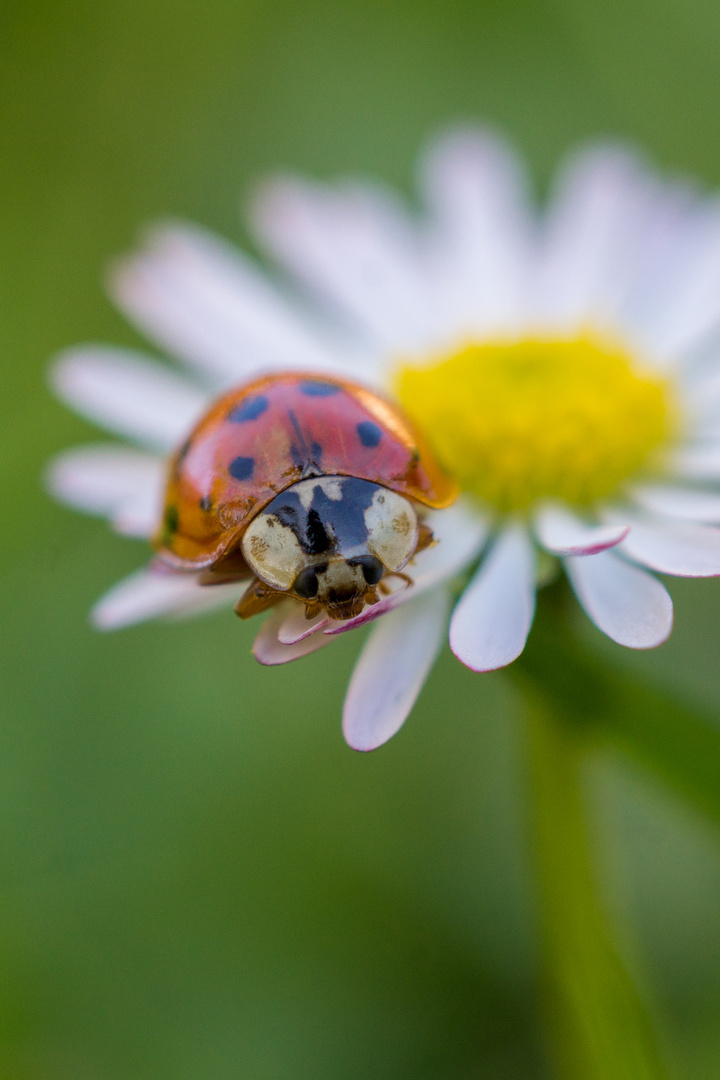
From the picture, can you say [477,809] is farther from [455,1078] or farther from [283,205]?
[283,205]

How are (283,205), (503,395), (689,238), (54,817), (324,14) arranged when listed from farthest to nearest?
(324,14) → (283,205) → (689,238) → (54,817) → (503,395)

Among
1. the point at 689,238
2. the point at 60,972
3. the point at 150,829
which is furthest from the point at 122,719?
the point at 689,238

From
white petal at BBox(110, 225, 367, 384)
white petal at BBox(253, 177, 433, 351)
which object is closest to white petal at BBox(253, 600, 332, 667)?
white petal at BBox(110, 225, 367, 384)

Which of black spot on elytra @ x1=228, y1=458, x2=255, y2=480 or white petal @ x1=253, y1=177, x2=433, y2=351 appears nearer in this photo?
black spot on elytra @ x1=228, y1=458, x2=255, y2=480

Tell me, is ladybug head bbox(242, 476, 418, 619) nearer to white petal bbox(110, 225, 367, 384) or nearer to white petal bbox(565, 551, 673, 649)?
white petal bbox(565, 551, 673, 649)

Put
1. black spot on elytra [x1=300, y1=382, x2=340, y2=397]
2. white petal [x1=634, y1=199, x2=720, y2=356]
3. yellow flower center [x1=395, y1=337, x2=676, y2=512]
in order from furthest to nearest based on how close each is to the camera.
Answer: white petal [x1=634, y1=199, x2=720, y2=356], yellow flower center [x1=395, y1=337, x2=676, y2=512], black spot on elytra [x1=300, y1=382, x2=340, y2=397]

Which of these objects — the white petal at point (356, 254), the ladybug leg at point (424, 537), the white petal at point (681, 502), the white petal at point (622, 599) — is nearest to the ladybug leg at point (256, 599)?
the ladybug leg at point (424, 537)

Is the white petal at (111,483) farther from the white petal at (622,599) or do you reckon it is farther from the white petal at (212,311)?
the white petal at (622,599)
